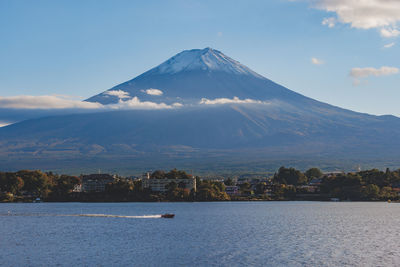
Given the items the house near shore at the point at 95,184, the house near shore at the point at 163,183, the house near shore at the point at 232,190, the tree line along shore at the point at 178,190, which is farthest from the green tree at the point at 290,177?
the house near shore at the point at 95,184

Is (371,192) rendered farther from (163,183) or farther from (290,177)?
(163,183)

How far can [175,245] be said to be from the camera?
157ft

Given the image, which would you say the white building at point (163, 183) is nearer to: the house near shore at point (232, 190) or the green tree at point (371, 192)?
the house near shore at point (232, 190)

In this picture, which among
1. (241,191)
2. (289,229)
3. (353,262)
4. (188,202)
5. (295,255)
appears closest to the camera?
(353,262)

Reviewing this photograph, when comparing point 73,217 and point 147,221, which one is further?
point 73,217

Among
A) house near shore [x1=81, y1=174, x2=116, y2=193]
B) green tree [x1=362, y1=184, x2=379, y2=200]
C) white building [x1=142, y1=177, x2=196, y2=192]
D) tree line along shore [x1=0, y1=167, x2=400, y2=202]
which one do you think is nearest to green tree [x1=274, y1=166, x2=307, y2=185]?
tree line along shore [x1=0, y1=167, x2=400, y2=202]

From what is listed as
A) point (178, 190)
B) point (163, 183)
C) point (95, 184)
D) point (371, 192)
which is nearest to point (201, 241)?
point (178, 190)

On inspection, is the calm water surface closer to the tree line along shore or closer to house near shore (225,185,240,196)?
the tree line along shore

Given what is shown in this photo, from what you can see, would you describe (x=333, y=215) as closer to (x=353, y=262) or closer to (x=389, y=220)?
(x=389, y=220)

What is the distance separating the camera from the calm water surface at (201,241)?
4075 centimetres

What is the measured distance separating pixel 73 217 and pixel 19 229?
47.5ft

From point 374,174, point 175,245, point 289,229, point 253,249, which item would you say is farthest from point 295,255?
point 374,174

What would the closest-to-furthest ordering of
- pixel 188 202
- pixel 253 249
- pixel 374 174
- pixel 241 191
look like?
pixel 253 249 → pixel 188 202 → pixel 374 174 → pixel 241 191

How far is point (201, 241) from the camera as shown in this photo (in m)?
50.3
